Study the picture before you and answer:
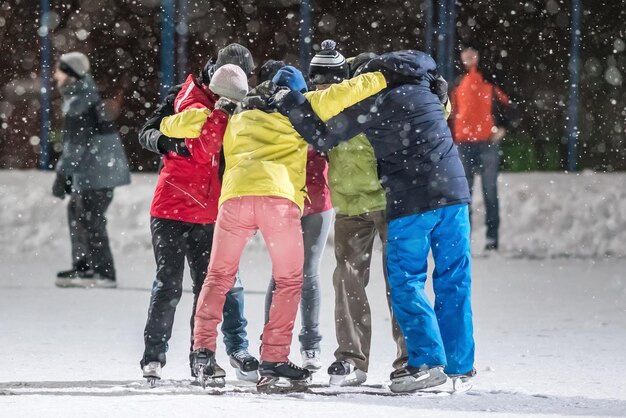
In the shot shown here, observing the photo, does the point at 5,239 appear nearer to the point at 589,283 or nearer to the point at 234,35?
the point at 589,283

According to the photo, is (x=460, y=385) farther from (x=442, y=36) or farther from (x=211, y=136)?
(x=442, y=36)

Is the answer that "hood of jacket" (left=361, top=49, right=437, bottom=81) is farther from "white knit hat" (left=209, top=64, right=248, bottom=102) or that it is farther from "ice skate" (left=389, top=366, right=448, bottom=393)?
"ice skate" (left=389, top=366, right=448, bottom=393)

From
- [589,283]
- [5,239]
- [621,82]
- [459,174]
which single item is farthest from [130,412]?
[621,82]

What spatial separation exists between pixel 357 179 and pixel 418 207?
1.35ft

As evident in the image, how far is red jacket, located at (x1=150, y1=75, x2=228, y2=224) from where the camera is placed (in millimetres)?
6531

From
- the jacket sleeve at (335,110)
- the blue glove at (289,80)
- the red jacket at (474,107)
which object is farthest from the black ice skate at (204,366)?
the red jacket at (474,107)

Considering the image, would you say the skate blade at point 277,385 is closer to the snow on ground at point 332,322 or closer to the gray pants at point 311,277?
Answer: the snow on ground at point 332,322

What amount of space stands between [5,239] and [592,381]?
724cm

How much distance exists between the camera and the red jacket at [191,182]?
6.53 metres

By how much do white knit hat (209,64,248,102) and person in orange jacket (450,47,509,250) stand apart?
6.73 m

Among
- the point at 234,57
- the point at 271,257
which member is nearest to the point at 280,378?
the point at 271,257

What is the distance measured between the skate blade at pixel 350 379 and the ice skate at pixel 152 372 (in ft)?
2.57

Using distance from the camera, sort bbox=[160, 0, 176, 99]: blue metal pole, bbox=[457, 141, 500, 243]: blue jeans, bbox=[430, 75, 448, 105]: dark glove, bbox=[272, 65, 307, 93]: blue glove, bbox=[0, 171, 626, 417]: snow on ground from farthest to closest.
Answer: bbox=[160, 0, 176, 99]: blue metal pole < bbox=[457, 141, 500, 243]: blue jeans < bbox=[430, 75, 448, 105]: dark glove < bbox=[272, 65, 307, 93]: blue glove < bbox=[0, 171, 626, 417]: snow on ground

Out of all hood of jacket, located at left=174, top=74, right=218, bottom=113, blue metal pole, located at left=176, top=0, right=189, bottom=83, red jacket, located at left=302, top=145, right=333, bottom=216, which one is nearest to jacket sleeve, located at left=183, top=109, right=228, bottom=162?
hood of jacket, located at left=174, top=74, right=218, bottom=113
